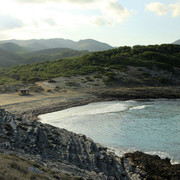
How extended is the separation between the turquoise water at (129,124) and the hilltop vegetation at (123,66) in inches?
781

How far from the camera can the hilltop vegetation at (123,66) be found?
56.2m

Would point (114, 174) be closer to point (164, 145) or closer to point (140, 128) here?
point (164, 145)

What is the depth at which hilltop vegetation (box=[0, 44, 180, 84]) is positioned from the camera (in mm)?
56250

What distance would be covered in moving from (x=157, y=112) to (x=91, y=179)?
69.8ft

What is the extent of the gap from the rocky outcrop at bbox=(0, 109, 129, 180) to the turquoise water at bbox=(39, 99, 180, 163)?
9.48ft

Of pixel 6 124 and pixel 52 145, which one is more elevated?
pixel 6 124

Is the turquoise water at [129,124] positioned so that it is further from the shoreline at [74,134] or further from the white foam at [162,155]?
the shoreline at [74,134]

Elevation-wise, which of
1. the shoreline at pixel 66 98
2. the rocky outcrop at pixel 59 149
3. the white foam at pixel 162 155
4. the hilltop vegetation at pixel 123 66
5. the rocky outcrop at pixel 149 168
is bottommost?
the white foam at pixel 162 155

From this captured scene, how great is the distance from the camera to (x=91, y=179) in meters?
10.7

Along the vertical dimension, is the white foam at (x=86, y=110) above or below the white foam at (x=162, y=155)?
above

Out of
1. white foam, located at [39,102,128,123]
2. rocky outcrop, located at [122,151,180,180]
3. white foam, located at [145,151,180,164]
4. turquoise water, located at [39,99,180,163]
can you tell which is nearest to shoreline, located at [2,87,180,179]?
rocky outcrop, located at [122,151,180,180]

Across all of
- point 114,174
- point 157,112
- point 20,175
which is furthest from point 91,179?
point 157,112

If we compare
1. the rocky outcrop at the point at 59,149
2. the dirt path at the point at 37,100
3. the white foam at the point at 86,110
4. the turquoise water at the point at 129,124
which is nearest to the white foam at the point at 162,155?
the turquoise water at the point at 129,124

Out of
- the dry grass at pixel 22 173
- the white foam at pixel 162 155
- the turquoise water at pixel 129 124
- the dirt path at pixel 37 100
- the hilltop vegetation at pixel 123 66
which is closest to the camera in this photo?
the dry grass at pixel 22 173
